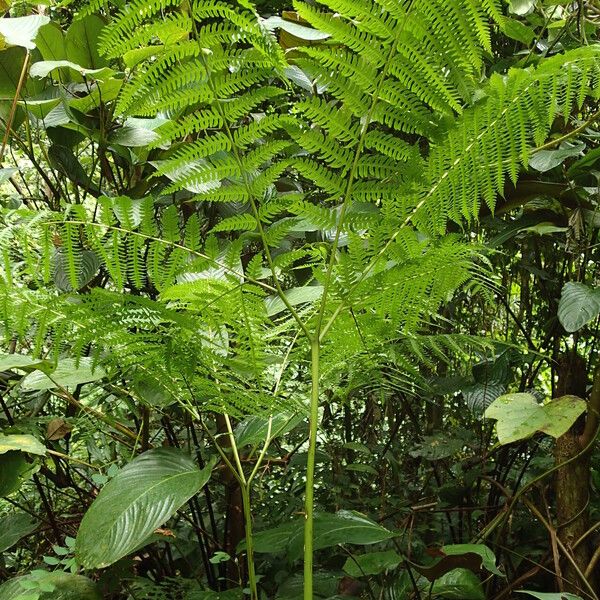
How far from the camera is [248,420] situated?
4.21 ft

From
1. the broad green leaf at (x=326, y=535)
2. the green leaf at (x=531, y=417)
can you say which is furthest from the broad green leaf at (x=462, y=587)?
the green leaf at (x=531, y=417)

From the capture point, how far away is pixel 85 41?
1506mm

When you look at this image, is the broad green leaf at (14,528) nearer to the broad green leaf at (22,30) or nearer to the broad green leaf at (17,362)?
the broad green leaf at (17,362)

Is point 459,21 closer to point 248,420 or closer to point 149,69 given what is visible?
point 149,69

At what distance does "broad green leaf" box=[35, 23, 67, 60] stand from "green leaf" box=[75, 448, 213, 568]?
1093 mm

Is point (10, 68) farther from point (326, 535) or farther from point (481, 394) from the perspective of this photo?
point (481, 394)

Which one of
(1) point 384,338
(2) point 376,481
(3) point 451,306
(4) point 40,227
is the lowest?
(2) point 376,481

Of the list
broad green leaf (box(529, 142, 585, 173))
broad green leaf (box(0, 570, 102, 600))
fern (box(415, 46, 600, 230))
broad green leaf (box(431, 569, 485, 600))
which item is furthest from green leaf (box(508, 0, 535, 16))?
broad green leaf (box(0, 570, 102, 600))

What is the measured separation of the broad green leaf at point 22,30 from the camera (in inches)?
47.6

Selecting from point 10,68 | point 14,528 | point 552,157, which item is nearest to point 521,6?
point 552,157

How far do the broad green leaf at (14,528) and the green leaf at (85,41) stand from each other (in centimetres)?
111

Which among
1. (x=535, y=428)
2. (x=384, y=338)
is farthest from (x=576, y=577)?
(x=384, y=338)

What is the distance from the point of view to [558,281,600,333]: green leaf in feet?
4.09

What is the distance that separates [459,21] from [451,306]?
4.46 ft
